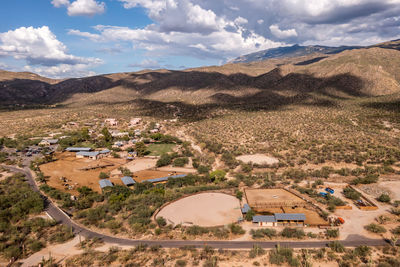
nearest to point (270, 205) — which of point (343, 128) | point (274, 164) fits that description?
point (274, 164)

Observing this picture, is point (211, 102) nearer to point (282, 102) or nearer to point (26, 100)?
point (282, 102)

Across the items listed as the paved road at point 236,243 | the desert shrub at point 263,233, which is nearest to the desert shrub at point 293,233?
the paved road at point 236,243

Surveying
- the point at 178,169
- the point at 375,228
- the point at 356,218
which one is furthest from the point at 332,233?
the point at 178,169

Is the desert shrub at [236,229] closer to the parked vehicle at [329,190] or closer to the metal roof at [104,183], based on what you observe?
the parked vehicle at [329,190]

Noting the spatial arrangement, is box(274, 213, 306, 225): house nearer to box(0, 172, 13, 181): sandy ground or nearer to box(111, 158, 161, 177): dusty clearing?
box(111, 158, 161, 177): dusty clearing

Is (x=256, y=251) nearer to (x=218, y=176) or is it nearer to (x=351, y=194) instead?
(x=218, y=176)

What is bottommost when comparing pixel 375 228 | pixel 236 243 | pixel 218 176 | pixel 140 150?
pixel 236 243
